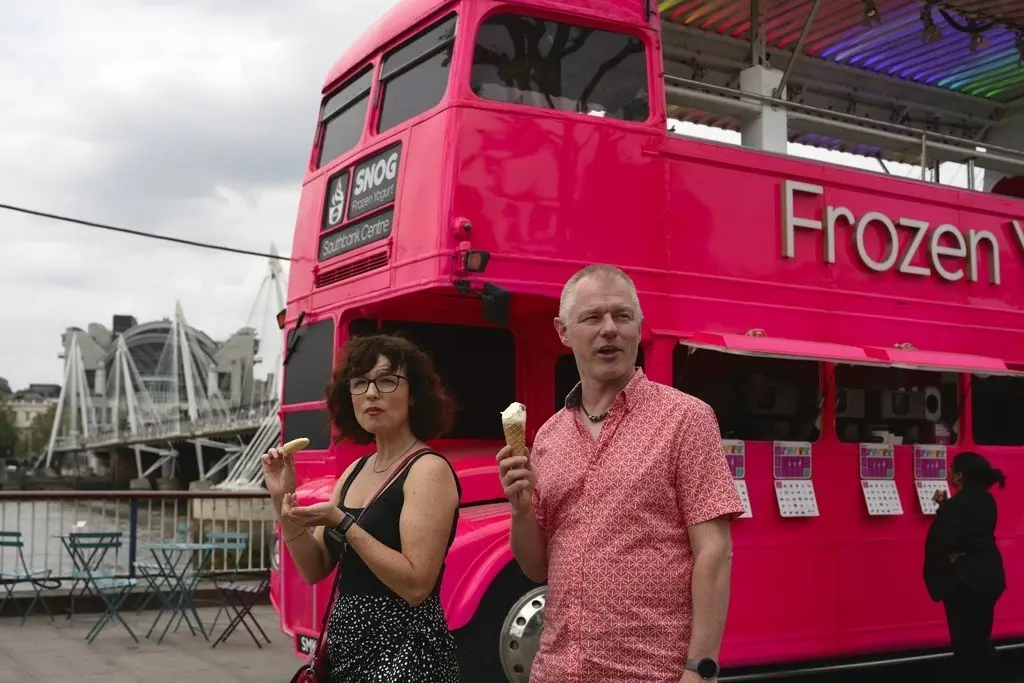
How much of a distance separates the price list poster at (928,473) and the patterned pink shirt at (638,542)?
5.07 meters

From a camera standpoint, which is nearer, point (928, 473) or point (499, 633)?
point (499, 633)

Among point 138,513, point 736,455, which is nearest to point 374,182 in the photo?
point 736,455

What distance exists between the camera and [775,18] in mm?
8320

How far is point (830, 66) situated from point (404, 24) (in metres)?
3.83

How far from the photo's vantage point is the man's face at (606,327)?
2.82m

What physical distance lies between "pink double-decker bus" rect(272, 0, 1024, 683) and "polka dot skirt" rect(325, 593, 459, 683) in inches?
94.1

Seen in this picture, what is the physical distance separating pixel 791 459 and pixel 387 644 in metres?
4.26

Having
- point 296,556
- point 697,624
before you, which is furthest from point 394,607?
point 697,624

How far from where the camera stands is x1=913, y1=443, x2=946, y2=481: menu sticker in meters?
7.33

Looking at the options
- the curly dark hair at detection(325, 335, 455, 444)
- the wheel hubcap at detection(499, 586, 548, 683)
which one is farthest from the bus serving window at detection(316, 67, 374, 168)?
the curly dark hair at detection(325, 335, 455, 444)

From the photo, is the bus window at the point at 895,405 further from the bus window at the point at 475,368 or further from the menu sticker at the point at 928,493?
the bus window at the point at 475,368

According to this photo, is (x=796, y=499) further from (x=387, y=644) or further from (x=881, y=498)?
(x=387, y=644)

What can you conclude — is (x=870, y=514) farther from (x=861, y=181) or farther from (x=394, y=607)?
(x=394, y=607)

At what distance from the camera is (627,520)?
8.80ft
